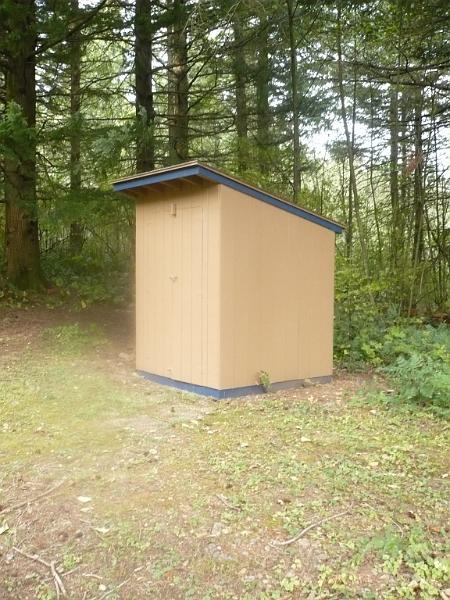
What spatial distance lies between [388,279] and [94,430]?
581cm

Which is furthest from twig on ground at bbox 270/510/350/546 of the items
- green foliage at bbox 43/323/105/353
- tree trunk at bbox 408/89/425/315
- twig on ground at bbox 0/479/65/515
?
tree trunk at bbox 408/89/425/315

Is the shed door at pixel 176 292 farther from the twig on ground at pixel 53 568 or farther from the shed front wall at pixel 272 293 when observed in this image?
the twig on ground at pixel 53 568

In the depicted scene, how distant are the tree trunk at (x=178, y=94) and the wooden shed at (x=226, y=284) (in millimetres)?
3064

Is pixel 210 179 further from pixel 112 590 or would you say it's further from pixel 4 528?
pixel 112 590

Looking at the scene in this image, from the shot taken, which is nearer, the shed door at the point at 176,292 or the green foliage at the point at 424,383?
the green foliage at the point at 424,383

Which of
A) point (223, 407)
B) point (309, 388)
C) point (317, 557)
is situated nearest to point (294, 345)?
point (309, 388)

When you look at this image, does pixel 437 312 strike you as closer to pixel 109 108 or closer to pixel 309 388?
pixel 309 388

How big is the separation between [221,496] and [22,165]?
589cm

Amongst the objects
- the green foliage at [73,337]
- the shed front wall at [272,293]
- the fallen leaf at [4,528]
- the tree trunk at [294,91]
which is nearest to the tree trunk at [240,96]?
the tree trunk at [294,91]

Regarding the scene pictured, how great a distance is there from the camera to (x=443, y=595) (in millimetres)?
1858

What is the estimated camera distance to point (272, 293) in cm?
497

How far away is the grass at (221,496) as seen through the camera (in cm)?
199

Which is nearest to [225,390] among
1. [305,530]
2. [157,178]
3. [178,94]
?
[157,178]

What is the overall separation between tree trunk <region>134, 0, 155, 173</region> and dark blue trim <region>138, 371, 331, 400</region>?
3144mm
